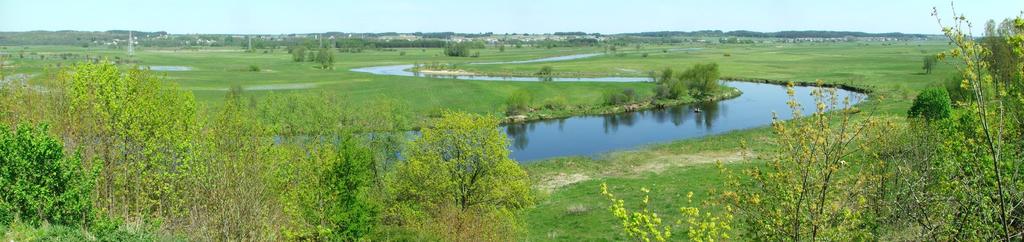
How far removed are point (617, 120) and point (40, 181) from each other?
2382 inches

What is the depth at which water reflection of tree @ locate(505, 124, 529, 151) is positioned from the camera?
58.2 meters

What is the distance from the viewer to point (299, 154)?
27.2 m

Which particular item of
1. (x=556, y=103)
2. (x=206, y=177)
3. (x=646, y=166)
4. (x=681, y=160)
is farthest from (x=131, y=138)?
(x=556, y=103)

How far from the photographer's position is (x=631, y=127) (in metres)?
68.5

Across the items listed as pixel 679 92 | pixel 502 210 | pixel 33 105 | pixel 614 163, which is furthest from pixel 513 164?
pixel 679 92

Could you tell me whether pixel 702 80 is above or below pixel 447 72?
below

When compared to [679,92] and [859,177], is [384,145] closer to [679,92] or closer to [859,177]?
[859,177]

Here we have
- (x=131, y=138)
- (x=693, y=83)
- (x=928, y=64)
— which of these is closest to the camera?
(x=131, y=138)

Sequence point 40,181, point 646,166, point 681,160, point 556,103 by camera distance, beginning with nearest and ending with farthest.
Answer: point 40,181, point 646,166, point 681,160, point 556,103

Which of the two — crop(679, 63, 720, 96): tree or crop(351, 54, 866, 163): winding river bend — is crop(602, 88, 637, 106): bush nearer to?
crop(351, 54, 866, 163): winding river bend

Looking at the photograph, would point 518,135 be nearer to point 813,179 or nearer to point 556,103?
point 556,103

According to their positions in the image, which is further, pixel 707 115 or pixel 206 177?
pixel 707 115

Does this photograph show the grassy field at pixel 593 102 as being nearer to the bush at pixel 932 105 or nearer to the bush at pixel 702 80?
the bush at pixel 932 105

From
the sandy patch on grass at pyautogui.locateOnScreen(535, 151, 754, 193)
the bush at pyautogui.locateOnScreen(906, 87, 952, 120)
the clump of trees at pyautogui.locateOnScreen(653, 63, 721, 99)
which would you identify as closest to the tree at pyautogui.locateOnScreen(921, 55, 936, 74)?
the clump of trees at pyautogui.locateOnScreen(653, 63, 721, 99)
